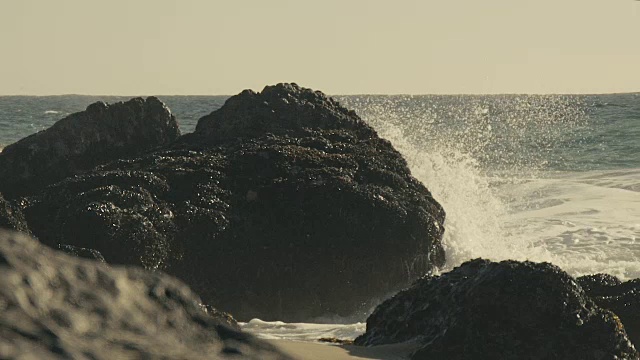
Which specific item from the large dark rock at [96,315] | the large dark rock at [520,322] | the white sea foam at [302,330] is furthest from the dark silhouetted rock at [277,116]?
the large dark rock at [96,315]

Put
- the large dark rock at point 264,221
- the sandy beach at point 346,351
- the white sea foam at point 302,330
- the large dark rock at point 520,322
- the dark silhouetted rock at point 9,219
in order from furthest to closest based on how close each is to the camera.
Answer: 1. the large dark rock at point 264,221
2. the dark silhouetted rock at point 9,219
3. the white sea foam at point 302,330
4. the large dark rock at point 520,322
5. the sandy beach at point 346,351

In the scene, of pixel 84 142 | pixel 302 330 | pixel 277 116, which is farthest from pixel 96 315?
pixel 84 142

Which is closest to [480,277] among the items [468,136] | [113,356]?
[113,356]

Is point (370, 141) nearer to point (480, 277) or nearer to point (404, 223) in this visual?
point (404, 223)

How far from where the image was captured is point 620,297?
545 cm

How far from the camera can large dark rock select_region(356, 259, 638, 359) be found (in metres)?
4.09

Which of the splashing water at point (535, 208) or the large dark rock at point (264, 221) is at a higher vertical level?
the large dark rock at point (264, 221)

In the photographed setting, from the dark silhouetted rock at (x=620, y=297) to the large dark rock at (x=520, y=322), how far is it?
0.98m

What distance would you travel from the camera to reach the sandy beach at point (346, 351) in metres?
3.62

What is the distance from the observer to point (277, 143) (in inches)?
372

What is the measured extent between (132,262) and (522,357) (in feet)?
12.5

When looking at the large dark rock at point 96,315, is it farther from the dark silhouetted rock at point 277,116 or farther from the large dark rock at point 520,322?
the dark silhouetted rock at point 277,116

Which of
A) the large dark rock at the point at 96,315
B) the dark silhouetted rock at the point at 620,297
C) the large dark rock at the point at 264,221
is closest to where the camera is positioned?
the large dark rock at the point at 96,315

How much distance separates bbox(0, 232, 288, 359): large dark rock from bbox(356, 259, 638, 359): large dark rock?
2419mm
